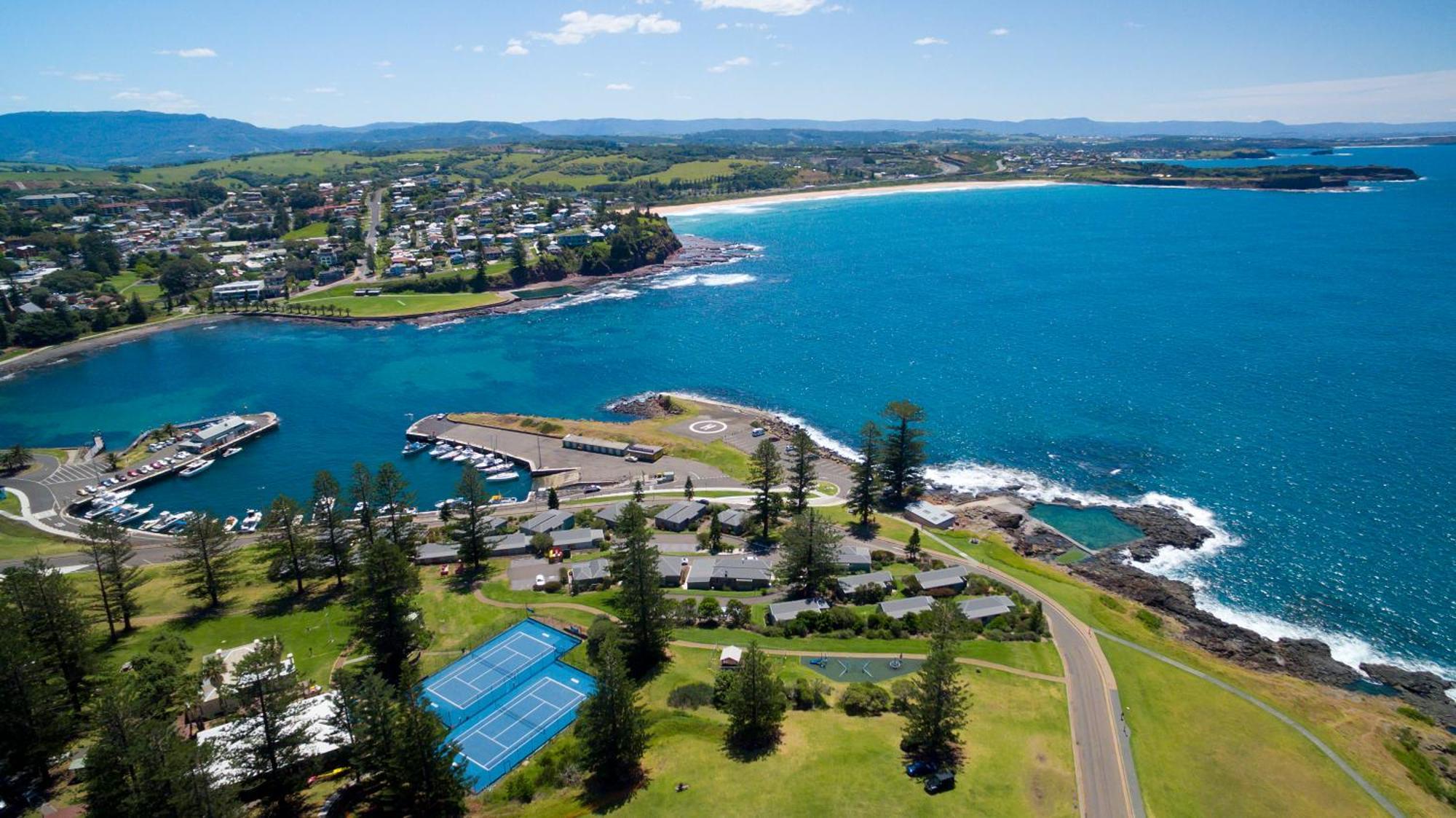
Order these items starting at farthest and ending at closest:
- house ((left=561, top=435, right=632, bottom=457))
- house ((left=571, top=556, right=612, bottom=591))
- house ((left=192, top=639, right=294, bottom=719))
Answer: house ((left=561, top=435, right=632, bottom=457)) → house ((left=571, top=556, right=612, bottom=591)) → house ((left=192, top=639, right=294, bottom=719))


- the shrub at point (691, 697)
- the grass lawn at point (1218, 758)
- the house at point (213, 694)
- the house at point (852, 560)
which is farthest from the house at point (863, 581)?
the house at point (213, 694)

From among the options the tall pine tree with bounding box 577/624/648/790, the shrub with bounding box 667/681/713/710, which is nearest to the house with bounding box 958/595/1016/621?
the shrub with bounding box 667/681/713/710

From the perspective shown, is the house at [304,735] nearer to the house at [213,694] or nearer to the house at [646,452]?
the house at [213,694]

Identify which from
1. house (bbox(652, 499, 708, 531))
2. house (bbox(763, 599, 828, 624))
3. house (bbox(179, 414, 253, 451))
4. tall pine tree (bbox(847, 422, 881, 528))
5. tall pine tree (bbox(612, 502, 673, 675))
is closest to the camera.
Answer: tall pine tree (bbox(612, 502, 673, 675))

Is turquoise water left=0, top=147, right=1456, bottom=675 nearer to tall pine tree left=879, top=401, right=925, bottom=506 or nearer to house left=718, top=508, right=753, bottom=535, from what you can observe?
tall pine tree left=879, top=401, right=925, bottom=506

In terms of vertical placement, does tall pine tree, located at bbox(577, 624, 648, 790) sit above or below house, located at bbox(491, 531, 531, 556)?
above

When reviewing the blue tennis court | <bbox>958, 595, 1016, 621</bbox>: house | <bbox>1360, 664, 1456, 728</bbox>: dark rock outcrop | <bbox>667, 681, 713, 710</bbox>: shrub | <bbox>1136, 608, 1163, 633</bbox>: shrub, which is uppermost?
<bbox>667, 681, 713, 710</bbox>: shrub
